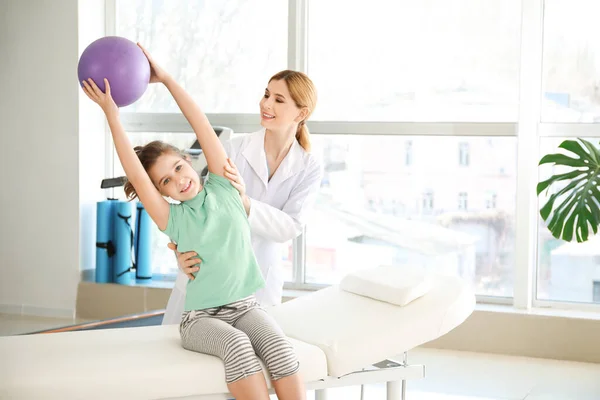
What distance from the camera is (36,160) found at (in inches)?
201

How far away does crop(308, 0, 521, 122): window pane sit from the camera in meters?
4.35

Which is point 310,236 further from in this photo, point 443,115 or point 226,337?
point 226,337

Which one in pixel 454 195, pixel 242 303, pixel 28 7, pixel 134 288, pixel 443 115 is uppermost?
pixel 28 7

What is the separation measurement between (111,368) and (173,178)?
55cm

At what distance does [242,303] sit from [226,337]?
208mm

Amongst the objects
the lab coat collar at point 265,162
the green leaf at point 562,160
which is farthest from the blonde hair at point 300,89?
the green leaf at point 562,160

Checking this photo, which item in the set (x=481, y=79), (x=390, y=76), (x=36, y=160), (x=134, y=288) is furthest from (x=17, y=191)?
(x=481, y=79)

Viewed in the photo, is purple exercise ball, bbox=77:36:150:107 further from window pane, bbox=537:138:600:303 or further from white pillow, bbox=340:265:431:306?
window pane, bbox=537:138:600:303

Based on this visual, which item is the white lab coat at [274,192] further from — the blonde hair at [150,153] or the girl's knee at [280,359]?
Result: the girl's knee at [280,359]

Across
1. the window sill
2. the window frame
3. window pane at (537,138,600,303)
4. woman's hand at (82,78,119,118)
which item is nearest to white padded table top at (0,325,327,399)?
woman's hand at (82,78,119,118)

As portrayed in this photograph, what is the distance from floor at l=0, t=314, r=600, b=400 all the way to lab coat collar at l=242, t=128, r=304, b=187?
1120mm

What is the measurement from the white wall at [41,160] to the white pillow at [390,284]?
9.24 ft

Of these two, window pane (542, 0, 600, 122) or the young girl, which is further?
window pane (542, 0, 600, 122)

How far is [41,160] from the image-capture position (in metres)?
5.09
